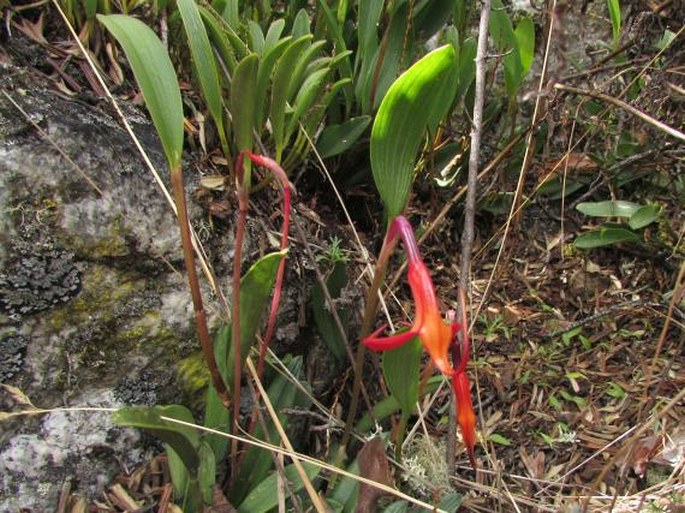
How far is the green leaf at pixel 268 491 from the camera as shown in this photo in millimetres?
1492

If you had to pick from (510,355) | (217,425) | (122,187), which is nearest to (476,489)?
(510,355)

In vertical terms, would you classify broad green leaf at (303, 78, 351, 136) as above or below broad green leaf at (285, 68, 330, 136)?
below

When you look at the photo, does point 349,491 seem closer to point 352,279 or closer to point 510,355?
point 352,279

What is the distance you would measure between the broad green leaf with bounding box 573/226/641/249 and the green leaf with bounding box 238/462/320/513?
4.52 feet

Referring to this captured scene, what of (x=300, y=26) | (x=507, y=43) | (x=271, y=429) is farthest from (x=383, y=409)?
(x=507, y=43)

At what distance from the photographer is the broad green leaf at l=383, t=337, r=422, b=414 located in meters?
1.35

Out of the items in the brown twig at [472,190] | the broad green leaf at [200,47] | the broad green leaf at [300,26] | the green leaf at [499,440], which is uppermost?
the broad green leaf at [200,47]

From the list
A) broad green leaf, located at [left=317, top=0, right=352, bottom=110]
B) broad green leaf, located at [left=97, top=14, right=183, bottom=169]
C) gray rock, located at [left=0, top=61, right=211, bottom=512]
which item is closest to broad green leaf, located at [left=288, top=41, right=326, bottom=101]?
broad green leaf, located at [left=317, top=0, right=352, bottom=110]

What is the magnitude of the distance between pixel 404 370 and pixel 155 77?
76cm

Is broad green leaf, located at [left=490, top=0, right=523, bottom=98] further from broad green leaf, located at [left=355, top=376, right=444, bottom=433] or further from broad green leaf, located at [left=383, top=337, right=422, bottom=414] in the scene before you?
broad green leaf, located at [left=383, top=337, right=422, bottom=414]

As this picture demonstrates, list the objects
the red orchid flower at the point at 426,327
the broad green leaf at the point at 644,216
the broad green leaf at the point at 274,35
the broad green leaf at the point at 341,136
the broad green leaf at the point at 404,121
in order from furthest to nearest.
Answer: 1. the broad green leaf at the point at 644,216
2. the broad green leaf at the point at 341,136
3. the broad green leaf at the point at 274,35
4. the broad green leaf at the point at 404,121
5. the red orchid flower at the point at 426,327

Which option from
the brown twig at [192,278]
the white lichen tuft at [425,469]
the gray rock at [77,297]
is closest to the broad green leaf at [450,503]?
the white lichen tuft at [425,469]

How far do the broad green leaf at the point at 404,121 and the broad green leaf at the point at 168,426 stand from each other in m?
0.58

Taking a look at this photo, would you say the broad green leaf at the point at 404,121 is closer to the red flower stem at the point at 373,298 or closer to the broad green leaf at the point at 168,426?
A: the red flower stem at the point at 373,298
